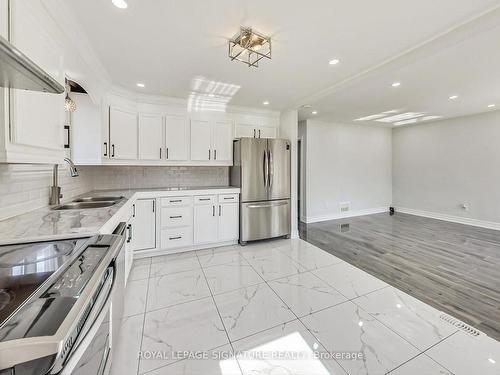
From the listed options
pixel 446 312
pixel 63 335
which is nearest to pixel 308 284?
pixel 446 312

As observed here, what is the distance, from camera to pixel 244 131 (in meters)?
3.99

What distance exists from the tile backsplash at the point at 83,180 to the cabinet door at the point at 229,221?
0.74m

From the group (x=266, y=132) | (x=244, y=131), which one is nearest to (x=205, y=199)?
(x=244, y=131)

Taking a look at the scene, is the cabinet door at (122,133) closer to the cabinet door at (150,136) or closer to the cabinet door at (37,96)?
the cabinet door at (150,136)

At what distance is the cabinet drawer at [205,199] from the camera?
3338 millimetres

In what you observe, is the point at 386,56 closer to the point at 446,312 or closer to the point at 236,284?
the point at 446,312

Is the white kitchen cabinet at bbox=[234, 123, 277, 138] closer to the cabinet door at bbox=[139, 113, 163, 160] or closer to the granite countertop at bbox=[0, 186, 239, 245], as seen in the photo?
the cabinet door at bbox=[139, 113, 163, 160]

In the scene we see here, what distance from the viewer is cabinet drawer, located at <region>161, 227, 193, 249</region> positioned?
3162 millimetres

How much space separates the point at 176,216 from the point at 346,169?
4394mm

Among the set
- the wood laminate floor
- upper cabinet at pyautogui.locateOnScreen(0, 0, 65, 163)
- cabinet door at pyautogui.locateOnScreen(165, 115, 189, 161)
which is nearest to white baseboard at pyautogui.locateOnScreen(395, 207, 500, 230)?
the wood laminate floor

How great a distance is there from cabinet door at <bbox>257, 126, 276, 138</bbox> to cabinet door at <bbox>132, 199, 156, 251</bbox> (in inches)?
87.7

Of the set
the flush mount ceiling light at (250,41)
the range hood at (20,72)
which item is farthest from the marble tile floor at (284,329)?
the flush mount ceiling light at (250,41)

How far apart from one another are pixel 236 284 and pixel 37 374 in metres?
2.04

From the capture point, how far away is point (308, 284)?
2.35 metres
